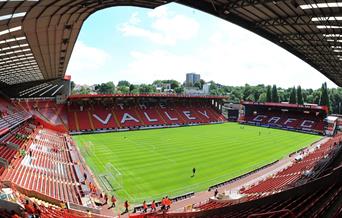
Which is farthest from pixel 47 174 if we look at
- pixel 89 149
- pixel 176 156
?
pixel 176 156

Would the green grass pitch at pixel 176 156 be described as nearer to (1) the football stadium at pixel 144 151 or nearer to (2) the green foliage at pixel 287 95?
(1) the football stadium at pixel 144 151

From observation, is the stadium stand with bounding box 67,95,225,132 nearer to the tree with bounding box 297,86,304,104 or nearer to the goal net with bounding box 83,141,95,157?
the goal net with bounding box 83,141,95,157

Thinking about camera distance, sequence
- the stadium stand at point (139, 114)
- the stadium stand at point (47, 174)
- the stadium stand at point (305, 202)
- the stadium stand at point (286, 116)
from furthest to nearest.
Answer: the stadium stand at point (286, 116)
the stadium stand at point (139, 114)
the stadium stand at point (47, 174)
the stadium stand at point (305, 202)

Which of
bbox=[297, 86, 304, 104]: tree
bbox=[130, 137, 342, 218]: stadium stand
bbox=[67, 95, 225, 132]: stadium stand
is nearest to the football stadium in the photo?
bbox=[130, 137, 342, 218]: stadium stand

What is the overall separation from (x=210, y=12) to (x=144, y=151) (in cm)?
2335

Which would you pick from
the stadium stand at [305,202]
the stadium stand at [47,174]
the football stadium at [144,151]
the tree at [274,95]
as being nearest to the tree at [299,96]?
the tree at [274,95]

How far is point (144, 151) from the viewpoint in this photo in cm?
3644

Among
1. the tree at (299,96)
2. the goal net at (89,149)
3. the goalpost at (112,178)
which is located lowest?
the goalpost at (112,178)

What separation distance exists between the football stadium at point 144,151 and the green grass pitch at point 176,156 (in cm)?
13

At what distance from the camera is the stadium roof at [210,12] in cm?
1294

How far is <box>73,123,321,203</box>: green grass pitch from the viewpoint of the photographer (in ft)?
81.9

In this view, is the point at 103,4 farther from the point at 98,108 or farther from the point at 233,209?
the point at 98,108

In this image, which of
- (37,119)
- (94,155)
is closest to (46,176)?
(94,155)

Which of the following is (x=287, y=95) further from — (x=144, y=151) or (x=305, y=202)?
(x=305, y=202)
